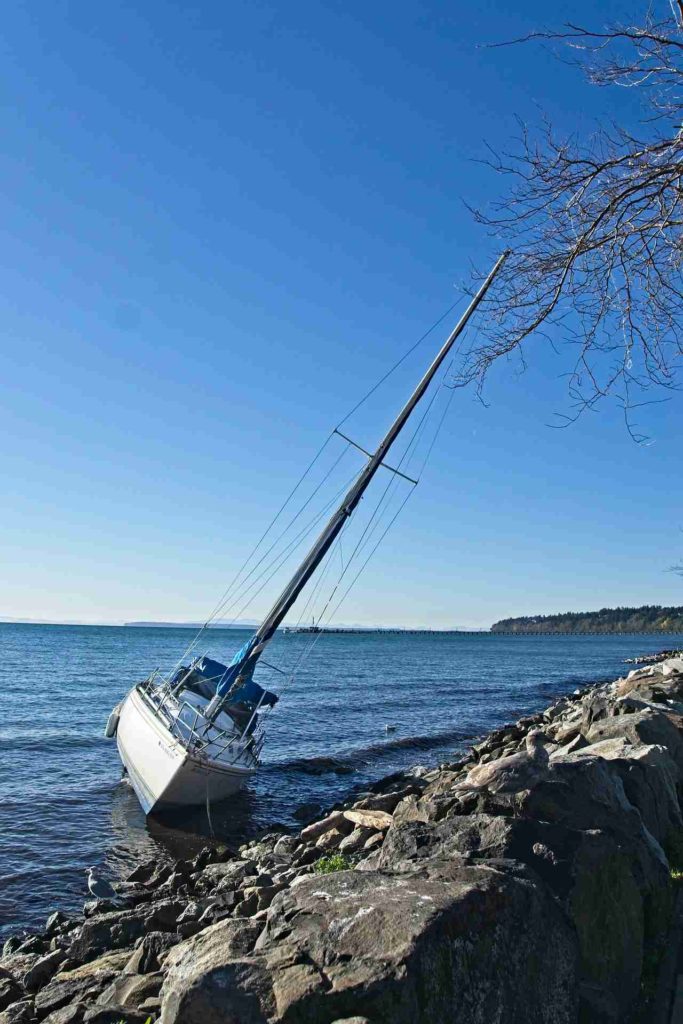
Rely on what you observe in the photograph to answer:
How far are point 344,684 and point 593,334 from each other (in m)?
43.5

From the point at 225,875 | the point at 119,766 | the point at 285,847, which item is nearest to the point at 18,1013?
the point at 225,875

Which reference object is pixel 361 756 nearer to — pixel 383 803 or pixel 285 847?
pixel 383 803

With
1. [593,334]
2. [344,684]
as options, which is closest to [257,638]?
[593,334]

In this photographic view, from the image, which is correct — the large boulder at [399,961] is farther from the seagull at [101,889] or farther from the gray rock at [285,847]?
the seagull at [101,889]

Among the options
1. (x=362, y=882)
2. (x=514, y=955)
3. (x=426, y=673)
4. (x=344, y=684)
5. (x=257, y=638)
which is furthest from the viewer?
(x=426, y=673)

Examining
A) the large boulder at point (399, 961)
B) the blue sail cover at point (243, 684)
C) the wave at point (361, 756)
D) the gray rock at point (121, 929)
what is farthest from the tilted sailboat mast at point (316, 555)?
the large boulder at point (399, 961)

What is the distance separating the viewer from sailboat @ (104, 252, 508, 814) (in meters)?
15.8

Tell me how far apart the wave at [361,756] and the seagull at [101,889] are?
31.1 ft

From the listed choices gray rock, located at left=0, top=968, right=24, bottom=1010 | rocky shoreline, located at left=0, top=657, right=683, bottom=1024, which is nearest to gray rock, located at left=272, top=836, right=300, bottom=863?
rocky shoreline, located at left=0, top=657, right=683, bottom=1024

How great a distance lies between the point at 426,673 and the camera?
5912 cm

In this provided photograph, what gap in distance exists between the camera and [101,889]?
1141cm

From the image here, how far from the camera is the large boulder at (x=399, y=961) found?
3723mm

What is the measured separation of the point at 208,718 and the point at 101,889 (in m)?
6.04

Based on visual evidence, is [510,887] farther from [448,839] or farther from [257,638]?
[257,638]
